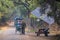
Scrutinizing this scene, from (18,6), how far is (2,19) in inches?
12.8

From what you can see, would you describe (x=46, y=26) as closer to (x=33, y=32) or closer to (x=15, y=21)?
(x=33, y=32)

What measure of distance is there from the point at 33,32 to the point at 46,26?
0.23 metres

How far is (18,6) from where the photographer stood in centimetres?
399

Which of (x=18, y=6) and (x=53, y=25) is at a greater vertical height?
(x=18, y=6)

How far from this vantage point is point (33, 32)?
12.7 ft

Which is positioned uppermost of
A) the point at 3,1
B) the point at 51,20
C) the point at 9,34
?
the point at 3,1

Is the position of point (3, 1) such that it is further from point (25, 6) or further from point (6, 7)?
point (25, 6)

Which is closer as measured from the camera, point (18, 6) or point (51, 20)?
point (51, 20)

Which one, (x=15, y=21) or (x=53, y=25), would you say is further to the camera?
(x=15, y=21)

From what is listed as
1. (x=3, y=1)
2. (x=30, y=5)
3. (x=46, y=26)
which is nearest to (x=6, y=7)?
(x=3, y=1)

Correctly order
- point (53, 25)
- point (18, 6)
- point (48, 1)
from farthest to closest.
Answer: point (18, 6), point (53, 25), point (48, 1)

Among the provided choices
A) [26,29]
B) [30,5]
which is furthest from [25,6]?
[26,29]

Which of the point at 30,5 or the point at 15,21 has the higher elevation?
the point at 30,5

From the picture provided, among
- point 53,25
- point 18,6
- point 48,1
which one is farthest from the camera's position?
point 18,6
